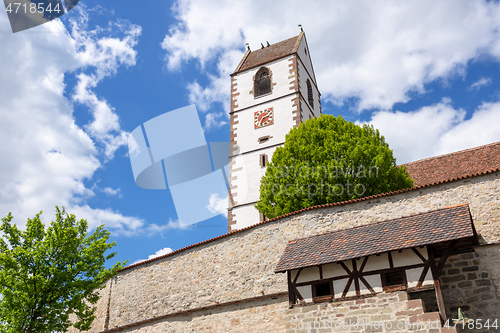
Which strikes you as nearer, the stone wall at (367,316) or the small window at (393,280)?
the stone wall at (367,316)

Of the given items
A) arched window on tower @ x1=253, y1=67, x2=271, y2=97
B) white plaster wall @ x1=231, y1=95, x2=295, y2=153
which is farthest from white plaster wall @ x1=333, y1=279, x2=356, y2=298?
arched window on tower @ x1=253, y1=67, x2=271, y2=97

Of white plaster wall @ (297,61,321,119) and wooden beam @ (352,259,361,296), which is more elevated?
white plaster wall @ (297,61,321,119)

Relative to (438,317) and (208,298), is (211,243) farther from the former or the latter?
(438,317)

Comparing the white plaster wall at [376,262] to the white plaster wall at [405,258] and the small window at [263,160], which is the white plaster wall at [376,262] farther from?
the small window at [263,160]

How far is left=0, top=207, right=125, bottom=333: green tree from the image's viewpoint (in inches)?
573

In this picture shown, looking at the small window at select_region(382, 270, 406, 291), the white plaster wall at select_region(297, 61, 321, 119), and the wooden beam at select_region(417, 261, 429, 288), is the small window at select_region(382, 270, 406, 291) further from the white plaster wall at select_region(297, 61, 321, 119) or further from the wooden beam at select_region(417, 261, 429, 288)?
the white plaster wall at select_region(297, 61, 321, 119)

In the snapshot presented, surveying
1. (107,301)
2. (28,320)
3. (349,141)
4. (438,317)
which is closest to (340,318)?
(438,317)

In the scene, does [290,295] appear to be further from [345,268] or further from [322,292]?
[345,268]

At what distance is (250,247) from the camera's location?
51.1 ft

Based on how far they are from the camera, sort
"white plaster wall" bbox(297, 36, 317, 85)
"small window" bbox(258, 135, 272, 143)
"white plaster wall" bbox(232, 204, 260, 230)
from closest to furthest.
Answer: "white plaster wall" bbox(232, 204, 260, 230), "small window" bbox(258, 135, 272, 143), "white plaster wall" bbox(297, 36, 317, 85)

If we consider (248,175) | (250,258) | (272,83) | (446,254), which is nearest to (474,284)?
(446,254)

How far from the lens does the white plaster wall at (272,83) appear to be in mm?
26547

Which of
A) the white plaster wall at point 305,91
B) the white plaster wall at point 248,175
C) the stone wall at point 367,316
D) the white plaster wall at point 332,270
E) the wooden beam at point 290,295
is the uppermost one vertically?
the white plaster wall at point 305,91

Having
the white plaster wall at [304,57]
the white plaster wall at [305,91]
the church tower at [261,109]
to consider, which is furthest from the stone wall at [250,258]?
the white plaster wall at [304,57]
